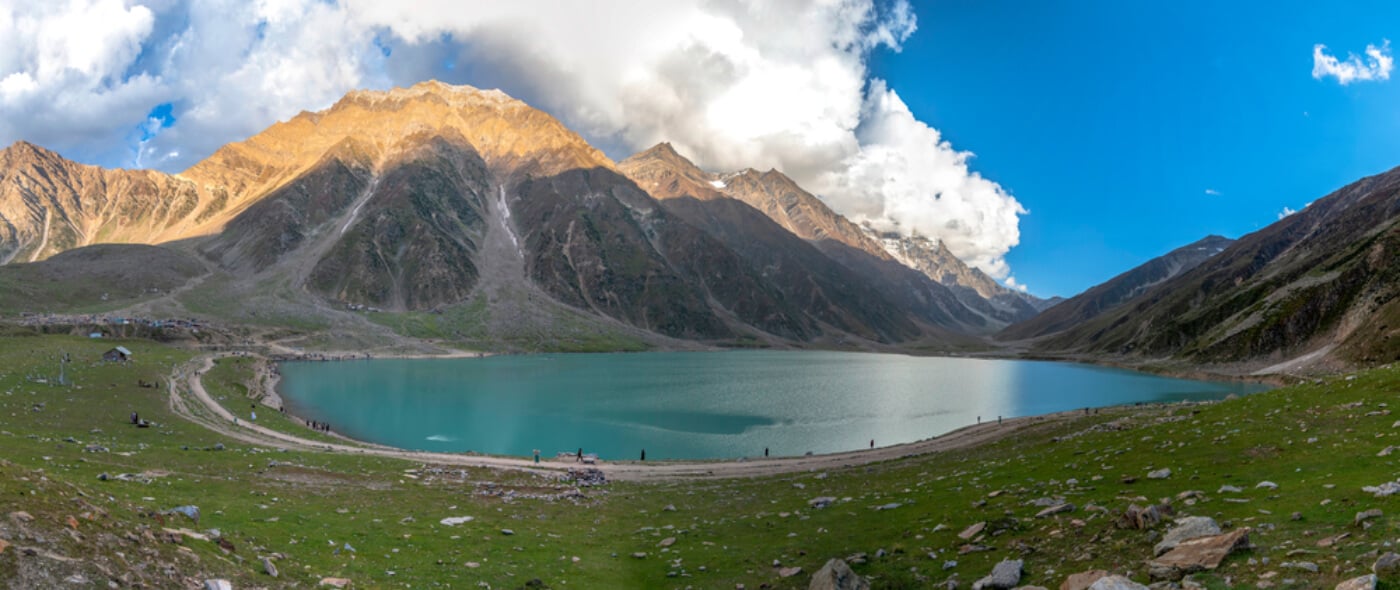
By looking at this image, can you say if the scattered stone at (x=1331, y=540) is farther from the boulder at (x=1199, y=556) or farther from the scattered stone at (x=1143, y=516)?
the scattered stone at (x=1143, y=516)

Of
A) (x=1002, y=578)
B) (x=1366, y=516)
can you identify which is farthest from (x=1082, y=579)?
(x=1366, y=516)

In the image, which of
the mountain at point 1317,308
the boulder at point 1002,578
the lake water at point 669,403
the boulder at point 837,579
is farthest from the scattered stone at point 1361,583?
the mountain at point 1317,308

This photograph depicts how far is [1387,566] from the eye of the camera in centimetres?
902

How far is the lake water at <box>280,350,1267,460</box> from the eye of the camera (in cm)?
6569

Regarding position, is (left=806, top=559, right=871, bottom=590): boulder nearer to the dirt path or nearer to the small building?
the dirt path

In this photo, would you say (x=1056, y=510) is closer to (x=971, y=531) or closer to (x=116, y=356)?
(x=971, y=531)

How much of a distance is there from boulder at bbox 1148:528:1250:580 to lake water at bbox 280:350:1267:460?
1848 inches

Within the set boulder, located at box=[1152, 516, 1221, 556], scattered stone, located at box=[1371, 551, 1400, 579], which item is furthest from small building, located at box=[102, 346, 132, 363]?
scattered stone, located at box=[1371, 551, 1400, 579]

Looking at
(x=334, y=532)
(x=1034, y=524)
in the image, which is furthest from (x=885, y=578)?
(x=334, y=532)

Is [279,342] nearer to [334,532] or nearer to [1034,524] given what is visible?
[334,532]

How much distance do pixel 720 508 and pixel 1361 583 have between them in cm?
2363

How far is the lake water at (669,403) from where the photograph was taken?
65688mm

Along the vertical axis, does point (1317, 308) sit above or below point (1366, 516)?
above

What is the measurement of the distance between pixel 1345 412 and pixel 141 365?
364 ft
